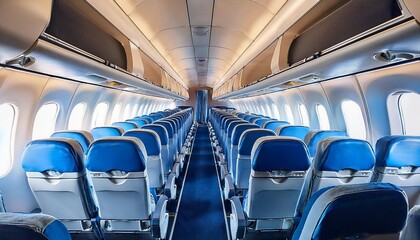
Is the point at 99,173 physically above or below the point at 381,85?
below

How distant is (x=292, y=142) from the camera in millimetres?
2742

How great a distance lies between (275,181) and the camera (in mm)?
2920

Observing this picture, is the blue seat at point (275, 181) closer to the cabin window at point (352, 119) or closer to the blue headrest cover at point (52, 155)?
the blue headrest cover at point (52, 155)

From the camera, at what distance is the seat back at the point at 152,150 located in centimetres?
394

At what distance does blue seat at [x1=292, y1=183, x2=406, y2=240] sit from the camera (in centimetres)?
113

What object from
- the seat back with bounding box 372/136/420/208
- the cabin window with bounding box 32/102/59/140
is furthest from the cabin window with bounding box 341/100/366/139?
the cabin window with bounding box 32/102/59/140

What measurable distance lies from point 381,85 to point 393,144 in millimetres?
1990

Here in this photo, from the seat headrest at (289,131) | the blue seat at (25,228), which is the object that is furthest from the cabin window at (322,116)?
the blue seat at (25,228)

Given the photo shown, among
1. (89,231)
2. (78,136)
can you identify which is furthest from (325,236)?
(78,136)

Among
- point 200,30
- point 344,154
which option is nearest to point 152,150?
point 344,154

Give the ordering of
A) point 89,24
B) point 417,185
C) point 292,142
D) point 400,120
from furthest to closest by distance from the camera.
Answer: point 400,120, point 89,24, point 417,185, point 292,142

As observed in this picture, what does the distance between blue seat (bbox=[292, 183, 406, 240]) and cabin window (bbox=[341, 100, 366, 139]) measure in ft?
16.6

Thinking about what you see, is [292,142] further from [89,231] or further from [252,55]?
[252,55]

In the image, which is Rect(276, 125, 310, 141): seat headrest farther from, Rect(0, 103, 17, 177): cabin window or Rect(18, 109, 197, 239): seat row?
Rect(0, 103, 17, 177): cabin window
